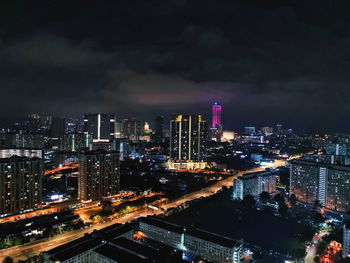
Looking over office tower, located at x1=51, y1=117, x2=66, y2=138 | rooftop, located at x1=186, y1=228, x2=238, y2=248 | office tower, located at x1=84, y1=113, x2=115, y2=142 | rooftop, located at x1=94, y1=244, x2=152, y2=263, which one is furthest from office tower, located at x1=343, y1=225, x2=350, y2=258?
office tower, located at x1=51, y1=117, x2=66, y2=138

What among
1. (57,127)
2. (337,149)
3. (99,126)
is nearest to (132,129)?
(99,126)

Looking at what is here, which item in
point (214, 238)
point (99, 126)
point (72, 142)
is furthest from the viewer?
point (99, 126)

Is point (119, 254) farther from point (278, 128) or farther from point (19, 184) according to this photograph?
point (278, 128)

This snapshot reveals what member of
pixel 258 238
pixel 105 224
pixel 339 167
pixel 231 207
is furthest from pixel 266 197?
pixel 105 224

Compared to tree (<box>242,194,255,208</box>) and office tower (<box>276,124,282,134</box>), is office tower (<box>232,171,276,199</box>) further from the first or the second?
office tower (<box>276,124,282,134</box>)

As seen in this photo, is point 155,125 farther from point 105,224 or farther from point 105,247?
point 105,247
